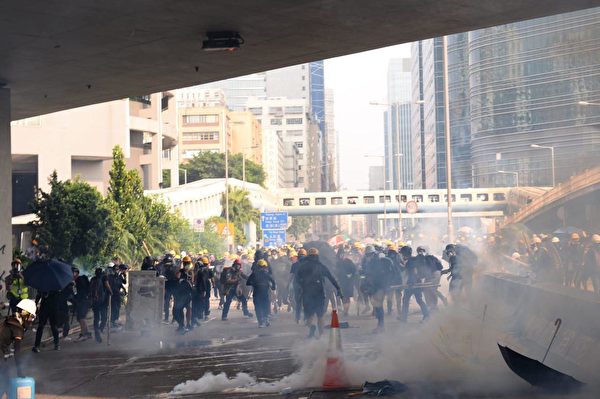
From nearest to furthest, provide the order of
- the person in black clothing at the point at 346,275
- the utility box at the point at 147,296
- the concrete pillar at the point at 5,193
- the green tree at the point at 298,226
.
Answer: the utility box at the point at 147,296
the concrete pillar at the point at 5,193
the person in black clothing at the point at 346,275
the green tree at the point at 298,226

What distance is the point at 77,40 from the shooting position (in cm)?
1405

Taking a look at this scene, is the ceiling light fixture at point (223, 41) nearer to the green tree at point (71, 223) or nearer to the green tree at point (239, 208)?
the green tree at point (71, 223)

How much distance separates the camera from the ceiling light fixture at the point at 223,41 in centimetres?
1362

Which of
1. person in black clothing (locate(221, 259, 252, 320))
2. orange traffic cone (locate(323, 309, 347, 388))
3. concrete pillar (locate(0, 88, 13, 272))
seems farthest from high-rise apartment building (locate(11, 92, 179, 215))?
orange traffic cone (locate(323, 309, 347, 388))

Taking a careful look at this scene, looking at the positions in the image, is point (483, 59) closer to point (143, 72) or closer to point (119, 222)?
point (119, 222)

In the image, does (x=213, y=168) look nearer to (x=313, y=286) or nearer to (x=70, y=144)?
(x=70, y=144)

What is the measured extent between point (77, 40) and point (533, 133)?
84.4ft

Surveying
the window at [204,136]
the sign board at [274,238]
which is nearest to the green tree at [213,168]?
the window at [204,136]

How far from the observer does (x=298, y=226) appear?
144125 millimetres

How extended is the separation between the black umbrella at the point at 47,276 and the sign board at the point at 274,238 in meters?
33.2

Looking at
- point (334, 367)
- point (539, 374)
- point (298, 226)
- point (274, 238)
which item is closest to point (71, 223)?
point (334, 367)

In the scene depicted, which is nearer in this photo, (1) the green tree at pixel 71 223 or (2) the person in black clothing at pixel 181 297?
(2) the person in black clothing at pixel 181 297

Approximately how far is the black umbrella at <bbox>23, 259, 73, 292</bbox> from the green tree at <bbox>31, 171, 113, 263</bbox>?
10846 mm

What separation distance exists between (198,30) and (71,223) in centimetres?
1436
